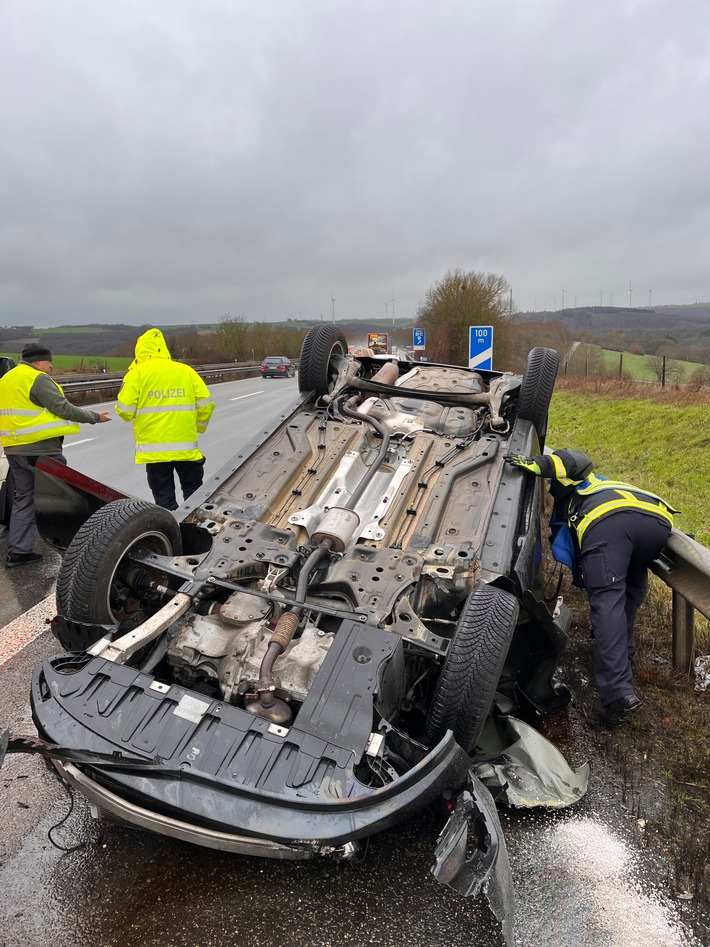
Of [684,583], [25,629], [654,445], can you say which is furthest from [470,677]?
[654,445]

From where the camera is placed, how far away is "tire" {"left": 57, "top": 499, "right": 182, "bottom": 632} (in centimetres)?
270

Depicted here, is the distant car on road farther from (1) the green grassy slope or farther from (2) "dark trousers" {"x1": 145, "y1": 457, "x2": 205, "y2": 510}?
(2) "dark trousers" {"x1": 145, "y1": 457, "x2": 205, "y2": 510}

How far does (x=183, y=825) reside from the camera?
1.87 meters

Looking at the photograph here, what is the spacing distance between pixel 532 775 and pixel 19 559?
4092 mm

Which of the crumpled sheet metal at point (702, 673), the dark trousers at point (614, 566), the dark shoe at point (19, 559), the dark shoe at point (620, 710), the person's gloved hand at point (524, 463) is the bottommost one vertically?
the crumpled sheet metal at point (702, 673)

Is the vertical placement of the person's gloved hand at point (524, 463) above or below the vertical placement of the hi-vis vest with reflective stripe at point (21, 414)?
below

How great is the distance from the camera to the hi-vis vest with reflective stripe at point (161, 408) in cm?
476

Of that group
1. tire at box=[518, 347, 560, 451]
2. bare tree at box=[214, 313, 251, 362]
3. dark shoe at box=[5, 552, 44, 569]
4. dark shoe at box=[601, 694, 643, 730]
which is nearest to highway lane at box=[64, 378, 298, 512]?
dark shoe at box=[5, 552, 44, 569]

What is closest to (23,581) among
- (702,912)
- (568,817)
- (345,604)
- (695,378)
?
(345,604)

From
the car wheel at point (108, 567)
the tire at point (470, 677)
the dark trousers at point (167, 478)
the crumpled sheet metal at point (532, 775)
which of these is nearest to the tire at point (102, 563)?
the car wheel at point (108, 567)

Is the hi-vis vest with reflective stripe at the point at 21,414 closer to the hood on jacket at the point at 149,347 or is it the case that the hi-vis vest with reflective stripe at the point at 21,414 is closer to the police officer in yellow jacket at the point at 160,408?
the police officer in yellow jacket at the point at 160,408

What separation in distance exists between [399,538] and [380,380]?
216 cm

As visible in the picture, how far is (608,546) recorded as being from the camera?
3.39 metres

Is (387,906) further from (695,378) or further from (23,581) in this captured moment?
(695,378)
